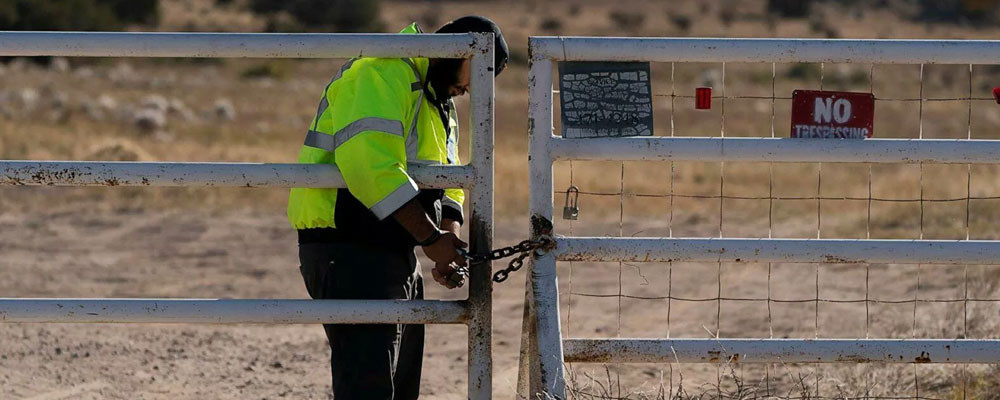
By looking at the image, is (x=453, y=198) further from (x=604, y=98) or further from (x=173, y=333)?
(x=173, y=333)

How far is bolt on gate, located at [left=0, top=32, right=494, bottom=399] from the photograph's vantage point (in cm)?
387

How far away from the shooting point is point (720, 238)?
13.4 ft

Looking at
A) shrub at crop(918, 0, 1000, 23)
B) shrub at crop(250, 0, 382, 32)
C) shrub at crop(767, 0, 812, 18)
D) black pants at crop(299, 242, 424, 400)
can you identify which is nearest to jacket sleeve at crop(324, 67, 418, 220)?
black pants at crop(299, 242, 424, 400)

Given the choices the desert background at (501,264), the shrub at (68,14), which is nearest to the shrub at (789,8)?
the shrub at (68,14)

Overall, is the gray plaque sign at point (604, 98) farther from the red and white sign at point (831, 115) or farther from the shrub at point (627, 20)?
the shrub at point (627, 20)

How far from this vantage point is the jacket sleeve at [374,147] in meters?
3.82

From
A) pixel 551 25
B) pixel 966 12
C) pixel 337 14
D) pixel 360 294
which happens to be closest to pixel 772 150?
pixel 360 294

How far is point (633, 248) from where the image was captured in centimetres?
407

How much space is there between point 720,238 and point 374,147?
3.51 ft

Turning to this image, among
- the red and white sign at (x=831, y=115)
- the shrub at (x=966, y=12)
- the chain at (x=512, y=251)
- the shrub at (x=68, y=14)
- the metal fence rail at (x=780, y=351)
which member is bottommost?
the metal fence rail at (x=780, y=351)

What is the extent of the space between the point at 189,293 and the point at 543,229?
543 cm

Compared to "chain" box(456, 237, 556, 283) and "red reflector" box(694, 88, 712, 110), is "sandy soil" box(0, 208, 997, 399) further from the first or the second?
"red reflector" box(694, 88, 712, 110)

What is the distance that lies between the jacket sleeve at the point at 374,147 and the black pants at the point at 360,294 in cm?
33

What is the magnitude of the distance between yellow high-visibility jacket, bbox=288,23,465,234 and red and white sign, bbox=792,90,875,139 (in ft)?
3.56
